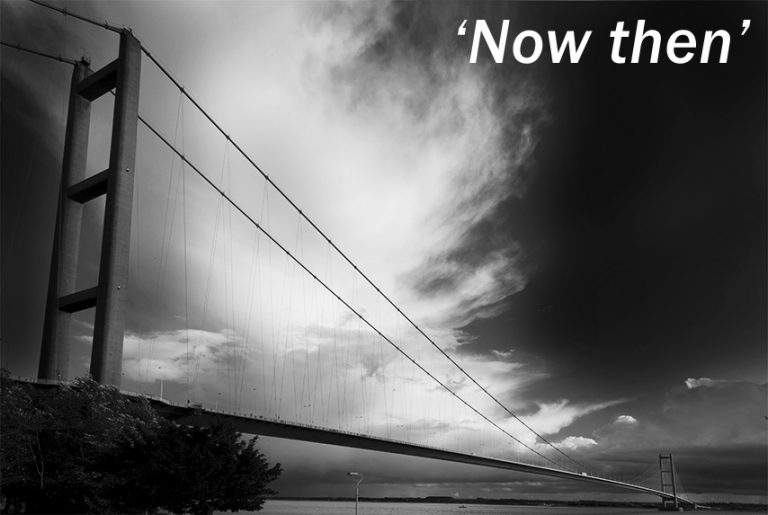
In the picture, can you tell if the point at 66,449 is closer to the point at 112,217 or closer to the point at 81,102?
the point at 112,217

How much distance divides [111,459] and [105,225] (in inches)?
661

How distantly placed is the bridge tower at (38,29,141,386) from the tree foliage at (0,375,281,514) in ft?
11.3

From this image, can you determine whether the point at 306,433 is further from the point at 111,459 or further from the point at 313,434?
the point at 111,459

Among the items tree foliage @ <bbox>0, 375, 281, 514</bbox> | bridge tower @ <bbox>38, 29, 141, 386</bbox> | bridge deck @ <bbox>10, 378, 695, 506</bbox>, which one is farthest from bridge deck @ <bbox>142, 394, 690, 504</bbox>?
bridge tower @ <bbox>38, 29, 141, 386</bbox>

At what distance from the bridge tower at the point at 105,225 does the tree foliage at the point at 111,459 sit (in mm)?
3448

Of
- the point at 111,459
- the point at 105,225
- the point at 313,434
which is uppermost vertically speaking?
the point at 105,225

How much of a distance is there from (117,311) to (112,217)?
634cm

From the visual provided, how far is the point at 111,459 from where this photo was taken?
124 ft

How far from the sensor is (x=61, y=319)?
165 ft

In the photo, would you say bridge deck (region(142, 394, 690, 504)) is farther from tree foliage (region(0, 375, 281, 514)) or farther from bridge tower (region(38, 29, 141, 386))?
bridge tower (region(38, 29, 141, 386))

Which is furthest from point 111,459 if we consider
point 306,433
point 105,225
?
point 306,433

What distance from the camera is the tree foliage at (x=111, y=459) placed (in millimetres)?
35031

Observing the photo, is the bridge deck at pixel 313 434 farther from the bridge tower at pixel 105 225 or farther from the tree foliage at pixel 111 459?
the bridge tower at pixel 105 225

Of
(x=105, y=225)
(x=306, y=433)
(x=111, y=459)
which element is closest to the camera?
(x=111, y=459)
